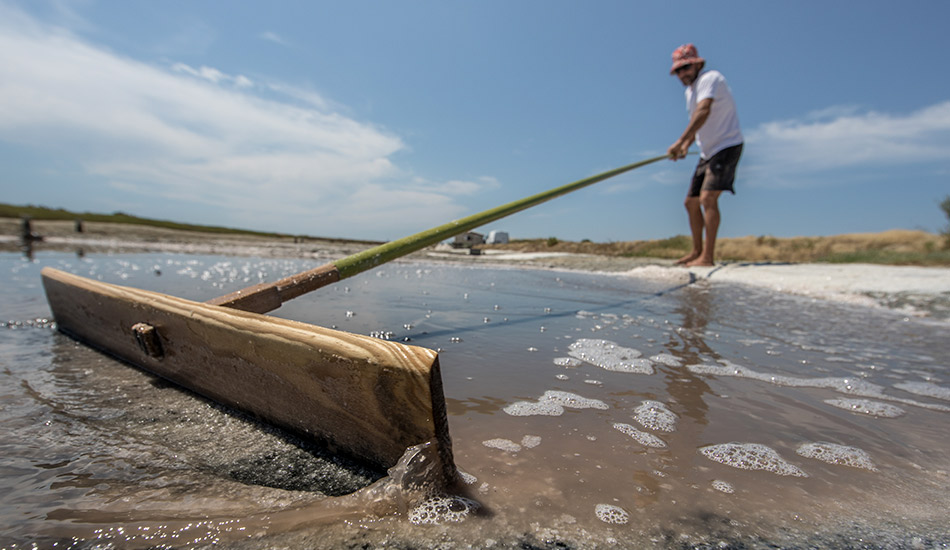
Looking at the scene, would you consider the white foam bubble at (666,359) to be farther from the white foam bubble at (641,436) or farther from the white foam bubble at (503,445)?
the white foam bubble at (503,445)

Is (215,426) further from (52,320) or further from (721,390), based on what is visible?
(52,320)

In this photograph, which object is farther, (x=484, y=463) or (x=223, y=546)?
(x=484, y=463)

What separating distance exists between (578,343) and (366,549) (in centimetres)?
202

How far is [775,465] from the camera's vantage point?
4.04 feet

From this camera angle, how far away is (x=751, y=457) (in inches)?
49.9

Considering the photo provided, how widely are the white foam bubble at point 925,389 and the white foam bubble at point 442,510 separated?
2.23 meters

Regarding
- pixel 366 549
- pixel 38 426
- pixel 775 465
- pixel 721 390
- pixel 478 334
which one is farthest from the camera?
pixel 478 334

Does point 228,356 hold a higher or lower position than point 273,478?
higher

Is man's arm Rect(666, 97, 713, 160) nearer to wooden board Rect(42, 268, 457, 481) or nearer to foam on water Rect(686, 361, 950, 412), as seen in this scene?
foam on water Rect(686, 361, 950, 412)

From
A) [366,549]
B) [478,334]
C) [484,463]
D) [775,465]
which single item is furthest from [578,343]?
[366,549]

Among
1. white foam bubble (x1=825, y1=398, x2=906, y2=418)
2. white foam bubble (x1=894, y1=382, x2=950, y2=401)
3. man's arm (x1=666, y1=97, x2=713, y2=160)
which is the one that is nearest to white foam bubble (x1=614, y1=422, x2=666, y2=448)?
white foam bubble (x1=825, y1=398, x2=906, y2=418)

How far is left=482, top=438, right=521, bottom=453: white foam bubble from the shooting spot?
1.27m

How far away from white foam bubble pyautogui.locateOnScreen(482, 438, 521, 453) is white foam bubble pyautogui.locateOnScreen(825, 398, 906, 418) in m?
1.44

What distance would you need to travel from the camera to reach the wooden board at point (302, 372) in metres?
0.96
